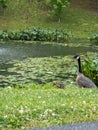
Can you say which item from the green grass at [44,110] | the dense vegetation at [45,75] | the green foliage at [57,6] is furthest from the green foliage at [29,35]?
the green grass at [44,110]

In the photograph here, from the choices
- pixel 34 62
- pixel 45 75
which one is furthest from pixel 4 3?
pixel 45 75

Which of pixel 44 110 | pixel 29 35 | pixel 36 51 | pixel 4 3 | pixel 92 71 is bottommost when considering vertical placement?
pixel 36 51

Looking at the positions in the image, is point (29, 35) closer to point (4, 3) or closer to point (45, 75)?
point (4, 3)

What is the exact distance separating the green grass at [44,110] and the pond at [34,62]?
645 cm

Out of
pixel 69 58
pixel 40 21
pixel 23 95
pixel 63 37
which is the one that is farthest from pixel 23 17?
pixel 23 95

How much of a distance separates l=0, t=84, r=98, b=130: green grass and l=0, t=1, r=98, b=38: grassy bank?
32812 millimetres

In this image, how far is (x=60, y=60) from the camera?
25.8 metres

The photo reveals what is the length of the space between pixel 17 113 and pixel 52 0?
39.4m

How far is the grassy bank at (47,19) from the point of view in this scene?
45688 mm

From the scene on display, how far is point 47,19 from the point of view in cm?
4816

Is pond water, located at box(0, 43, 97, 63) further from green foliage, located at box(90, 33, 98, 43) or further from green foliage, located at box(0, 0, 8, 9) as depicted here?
green foliage, located at box(0, 0, 8, 9)

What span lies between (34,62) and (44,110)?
48.8 feet

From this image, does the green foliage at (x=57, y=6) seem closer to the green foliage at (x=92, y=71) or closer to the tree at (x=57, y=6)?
the tree at (x=57, y=6)

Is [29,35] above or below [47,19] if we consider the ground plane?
below
